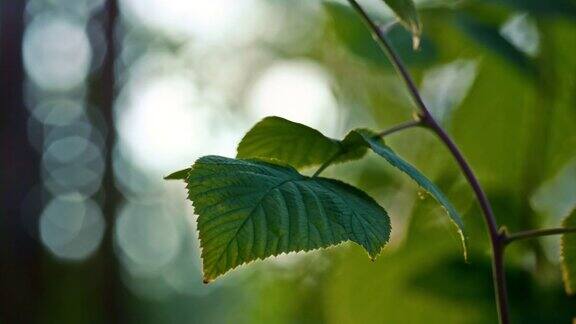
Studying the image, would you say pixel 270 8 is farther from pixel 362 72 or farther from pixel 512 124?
pixel 512 124

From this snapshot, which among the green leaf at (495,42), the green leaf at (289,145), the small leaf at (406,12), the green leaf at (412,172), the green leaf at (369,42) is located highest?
the small leaf at (406,12)

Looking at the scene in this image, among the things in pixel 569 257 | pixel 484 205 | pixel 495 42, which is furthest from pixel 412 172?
pixel 495 42

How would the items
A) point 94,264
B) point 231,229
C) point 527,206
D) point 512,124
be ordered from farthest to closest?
point 94,264 < point 512,124 < point 527,206 < point 231,229

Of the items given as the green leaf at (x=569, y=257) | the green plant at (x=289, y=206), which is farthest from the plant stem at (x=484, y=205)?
the green leaf at (x=569, y=257)

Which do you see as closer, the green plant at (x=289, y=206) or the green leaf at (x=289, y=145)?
the green plant at (x=289, y=206)

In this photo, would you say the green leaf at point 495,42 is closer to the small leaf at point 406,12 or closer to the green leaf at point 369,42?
the green leaf at point 369,42

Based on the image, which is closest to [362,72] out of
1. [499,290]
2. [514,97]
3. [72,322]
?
[514,97]

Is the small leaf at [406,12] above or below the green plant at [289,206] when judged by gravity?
above

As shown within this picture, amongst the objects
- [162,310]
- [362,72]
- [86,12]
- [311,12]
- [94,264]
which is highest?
[362,72]
